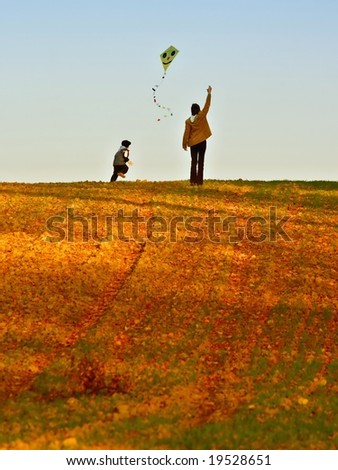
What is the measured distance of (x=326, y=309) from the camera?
1964 centimetres

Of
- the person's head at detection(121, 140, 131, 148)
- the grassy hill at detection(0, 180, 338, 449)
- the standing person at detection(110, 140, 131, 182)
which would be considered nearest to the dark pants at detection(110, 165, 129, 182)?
the standing person at detection(110, 140, 131, 182)

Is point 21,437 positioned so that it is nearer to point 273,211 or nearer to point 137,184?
point 273,211

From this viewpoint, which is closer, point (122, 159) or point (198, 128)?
point (198, 128)

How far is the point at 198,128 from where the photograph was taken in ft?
101

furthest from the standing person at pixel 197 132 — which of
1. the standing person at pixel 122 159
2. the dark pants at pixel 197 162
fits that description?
the standing person at pixel 122 159

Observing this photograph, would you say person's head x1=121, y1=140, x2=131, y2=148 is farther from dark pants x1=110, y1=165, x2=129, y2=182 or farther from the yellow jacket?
the yellow jacket

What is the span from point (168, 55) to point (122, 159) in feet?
19.4


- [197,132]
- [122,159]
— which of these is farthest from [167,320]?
[122,159]

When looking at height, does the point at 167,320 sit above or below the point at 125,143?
below

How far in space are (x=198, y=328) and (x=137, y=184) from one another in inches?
634

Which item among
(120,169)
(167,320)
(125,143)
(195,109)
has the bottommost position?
(167,320)

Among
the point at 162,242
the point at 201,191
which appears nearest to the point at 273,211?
the point at 201,191

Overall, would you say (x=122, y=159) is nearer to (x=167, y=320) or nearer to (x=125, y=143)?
(x=125, y=143)

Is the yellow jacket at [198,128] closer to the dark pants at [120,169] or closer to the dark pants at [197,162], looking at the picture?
the dark pants at [197,162]
